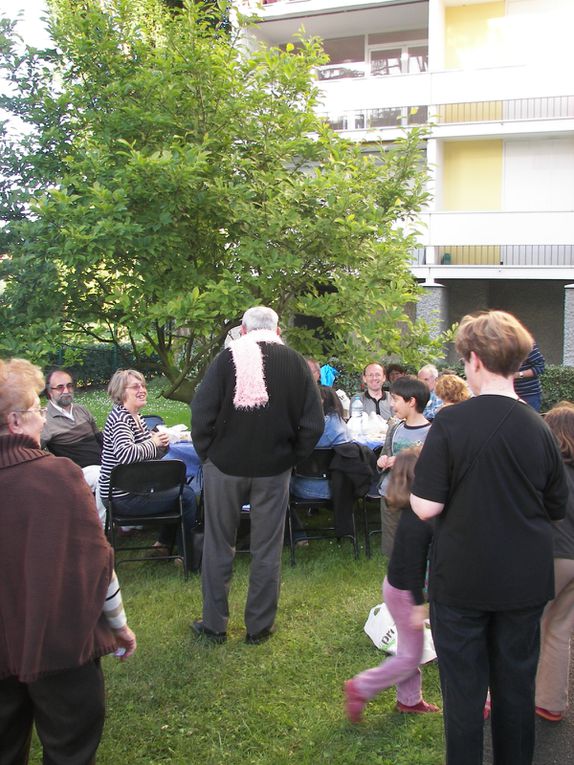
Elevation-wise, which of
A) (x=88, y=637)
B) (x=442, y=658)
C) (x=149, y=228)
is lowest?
(x=442, y=658)

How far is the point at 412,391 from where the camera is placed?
468 centimetres

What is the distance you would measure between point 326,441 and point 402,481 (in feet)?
8.96

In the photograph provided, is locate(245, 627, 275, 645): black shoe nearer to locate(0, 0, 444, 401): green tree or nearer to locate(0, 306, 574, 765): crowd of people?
locate(0, 306, 574, 765): crowd of people

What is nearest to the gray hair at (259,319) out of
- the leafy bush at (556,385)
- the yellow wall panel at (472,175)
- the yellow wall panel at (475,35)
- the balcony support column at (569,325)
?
the leafy bush at (556,385)

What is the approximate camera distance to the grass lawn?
332cm

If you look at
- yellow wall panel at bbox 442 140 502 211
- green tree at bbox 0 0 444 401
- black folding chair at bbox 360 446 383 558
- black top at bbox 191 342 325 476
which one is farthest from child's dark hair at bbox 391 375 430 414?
yellow wall panel at bbox 442 140 502 211

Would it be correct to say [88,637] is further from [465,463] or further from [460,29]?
[460,29]

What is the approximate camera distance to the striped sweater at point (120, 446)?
18.4 feet

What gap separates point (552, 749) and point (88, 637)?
2.24 m

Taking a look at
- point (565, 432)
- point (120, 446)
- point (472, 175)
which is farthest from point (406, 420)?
point (472, 175)

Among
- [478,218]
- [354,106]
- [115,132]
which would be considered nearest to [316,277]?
[115,132]

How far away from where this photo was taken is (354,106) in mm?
18641

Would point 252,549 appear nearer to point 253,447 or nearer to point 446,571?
point 253,447

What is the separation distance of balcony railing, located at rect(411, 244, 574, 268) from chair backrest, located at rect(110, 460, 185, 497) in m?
13.7
